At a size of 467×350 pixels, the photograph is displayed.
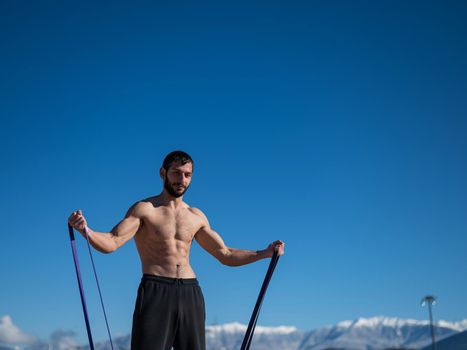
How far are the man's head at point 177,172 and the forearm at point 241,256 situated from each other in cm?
96

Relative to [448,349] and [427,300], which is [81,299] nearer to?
[427,300]

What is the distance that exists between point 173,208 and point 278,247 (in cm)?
126

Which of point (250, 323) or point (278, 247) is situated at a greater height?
point (278, 247)

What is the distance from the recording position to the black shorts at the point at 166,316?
670 centimetres

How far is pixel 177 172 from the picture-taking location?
7.22 metres

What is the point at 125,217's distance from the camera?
706 centimetres

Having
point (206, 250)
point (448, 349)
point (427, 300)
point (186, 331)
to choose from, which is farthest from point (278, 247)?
point (448, 349)

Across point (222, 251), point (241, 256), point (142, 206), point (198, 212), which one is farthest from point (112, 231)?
point (241, 256)

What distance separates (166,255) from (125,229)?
0.52m

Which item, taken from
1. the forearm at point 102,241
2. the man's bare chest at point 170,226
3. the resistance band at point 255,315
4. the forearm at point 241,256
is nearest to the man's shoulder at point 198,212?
the man's bare chest at point 170,226

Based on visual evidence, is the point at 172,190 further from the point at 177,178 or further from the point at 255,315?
the point at 255,315

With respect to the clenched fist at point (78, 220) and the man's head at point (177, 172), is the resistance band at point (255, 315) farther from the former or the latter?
the clenched fist at point (78, 220)

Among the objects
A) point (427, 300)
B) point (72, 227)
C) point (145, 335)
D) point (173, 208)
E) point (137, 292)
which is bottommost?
point (145, 335)

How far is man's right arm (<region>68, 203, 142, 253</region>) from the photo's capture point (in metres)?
6.43
